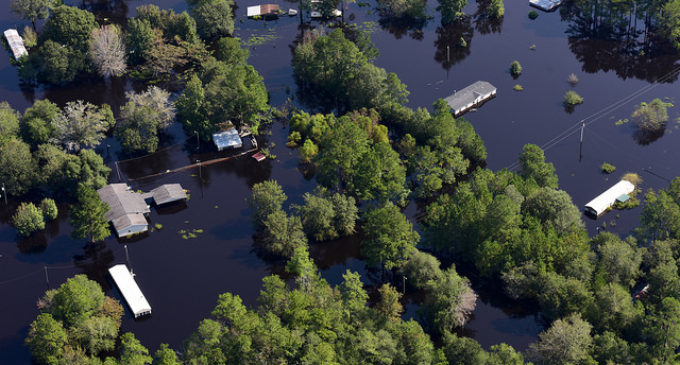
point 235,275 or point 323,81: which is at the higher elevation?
point 323,81

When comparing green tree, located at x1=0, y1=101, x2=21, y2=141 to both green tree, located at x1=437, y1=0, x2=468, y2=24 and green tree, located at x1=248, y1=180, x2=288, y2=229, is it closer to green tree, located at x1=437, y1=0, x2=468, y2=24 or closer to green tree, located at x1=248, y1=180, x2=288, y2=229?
green tree, located at x1=248, y1=180, x2=288, y2=229

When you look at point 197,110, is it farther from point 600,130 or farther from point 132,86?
point 600,130

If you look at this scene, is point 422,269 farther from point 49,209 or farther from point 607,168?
point 49,209

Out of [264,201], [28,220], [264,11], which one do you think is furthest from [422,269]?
[264,11]

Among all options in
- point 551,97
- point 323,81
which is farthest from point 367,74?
point 551,97

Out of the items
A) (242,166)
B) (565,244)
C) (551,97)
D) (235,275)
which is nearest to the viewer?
(565,244)

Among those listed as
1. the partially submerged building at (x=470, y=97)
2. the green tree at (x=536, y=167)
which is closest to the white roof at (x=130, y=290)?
the green tree at (x=536, y=167)
